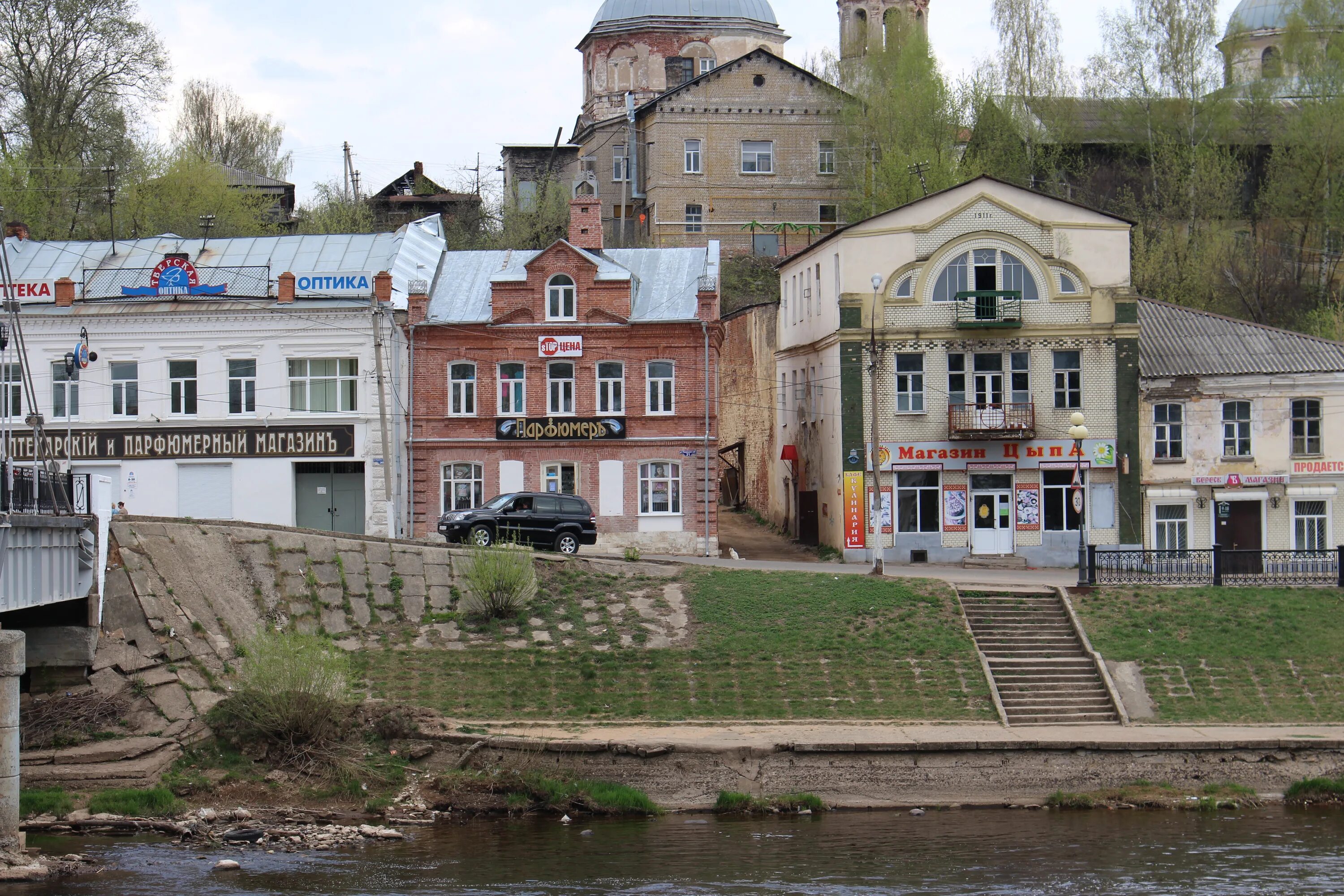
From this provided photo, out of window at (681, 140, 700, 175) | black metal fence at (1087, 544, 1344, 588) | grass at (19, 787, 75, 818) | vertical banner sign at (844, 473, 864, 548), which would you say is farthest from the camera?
window at (681, 140, 700, 175)

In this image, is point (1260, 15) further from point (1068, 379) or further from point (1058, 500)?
point (1058, 500)

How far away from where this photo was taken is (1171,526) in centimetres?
4944

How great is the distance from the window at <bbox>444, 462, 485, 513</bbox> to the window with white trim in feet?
18.3

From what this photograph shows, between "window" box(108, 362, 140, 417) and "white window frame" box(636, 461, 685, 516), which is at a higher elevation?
"window" box(108, 362, 140, 417)

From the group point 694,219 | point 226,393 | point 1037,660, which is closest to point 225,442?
point 226,393

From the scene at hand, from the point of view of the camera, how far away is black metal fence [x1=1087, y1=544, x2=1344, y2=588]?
1635 inches

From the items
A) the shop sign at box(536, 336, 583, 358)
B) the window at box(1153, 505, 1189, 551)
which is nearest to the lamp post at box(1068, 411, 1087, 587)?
the window at box(1153, 505, 1189, 551)

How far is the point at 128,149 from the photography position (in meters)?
67.9

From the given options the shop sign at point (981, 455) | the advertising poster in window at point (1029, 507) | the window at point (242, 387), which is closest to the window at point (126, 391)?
the window at point (242, 387)

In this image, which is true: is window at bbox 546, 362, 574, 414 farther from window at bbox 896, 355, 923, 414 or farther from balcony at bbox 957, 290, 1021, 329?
balcony at bbox 957, 290, 1021, 329

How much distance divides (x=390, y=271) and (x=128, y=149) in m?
23.8

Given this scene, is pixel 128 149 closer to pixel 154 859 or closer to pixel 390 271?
pixel 390 271

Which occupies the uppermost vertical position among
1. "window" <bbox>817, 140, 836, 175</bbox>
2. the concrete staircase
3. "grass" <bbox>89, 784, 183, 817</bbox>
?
"window" <bbox>817, 140, 836, 175</bbox>

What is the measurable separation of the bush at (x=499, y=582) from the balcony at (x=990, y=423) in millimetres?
16063
